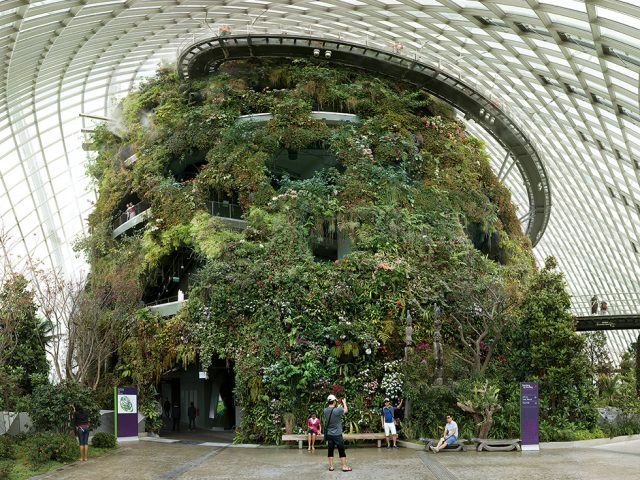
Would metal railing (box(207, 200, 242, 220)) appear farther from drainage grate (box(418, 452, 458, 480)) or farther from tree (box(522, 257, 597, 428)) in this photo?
drainage grate (box(418, 452, 458, 480))

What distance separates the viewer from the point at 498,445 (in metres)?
21.7

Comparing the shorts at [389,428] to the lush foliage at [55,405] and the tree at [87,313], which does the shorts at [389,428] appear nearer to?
the lush foliage at [55,405]

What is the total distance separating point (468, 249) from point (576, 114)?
8.69m

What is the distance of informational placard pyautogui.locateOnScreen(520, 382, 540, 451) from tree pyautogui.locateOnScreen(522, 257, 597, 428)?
2.81 m

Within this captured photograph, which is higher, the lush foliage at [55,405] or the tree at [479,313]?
the tree at [479,313]

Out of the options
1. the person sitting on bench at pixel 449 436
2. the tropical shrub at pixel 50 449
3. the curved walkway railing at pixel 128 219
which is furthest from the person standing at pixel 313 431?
the curved walkway railing at pixel 128 219

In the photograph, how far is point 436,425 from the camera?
78.5 feet

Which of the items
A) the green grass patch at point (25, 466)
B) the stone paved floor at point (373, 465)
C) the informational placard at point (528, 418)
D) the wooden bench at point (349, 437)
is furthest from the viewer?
the wooden bench at point (349, 437)

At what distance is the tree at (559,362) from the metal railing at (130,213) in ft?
74.8

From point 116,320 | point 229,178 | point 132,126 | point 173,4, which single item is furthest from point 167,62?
point 116,320

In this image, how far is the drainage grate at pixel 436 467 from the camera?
15.3m

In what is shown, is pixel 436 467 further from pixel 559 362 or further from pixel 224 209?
pixel 224 209

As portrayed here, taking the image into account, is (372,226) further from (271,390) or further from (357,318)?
(271,390)

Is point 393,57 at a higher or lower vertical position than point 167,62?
lower
